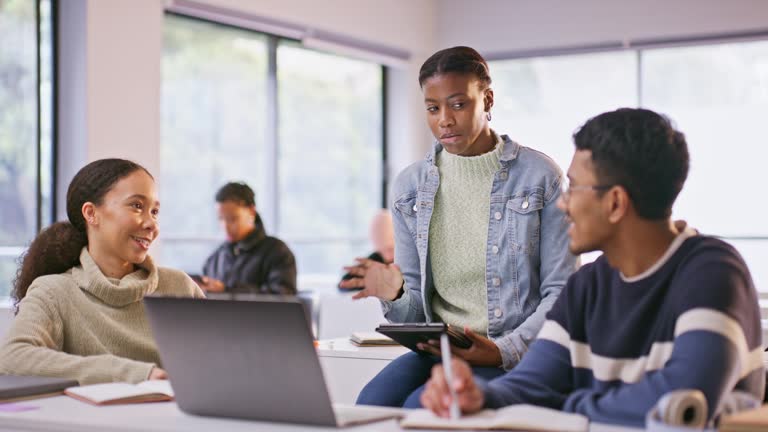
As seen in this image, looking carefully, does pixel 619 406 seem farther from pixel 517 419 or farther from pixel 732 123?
pixel 732 123

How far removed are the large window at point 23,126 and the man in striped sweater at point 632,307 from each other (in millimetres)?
3763

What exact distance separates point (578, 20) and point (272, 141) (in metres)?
2.38

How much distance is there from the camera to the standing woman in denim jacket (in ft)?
8.36

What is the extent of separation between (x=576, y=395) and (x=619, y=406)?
121 millimetres

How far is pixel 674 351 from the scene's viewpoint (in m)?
1.66

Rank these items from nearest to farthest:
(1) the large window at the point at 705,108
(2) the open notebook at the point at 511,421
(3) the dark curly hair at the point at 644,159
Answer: (2) the open notebook at the point at 511,421 < (3) the dark curly hair at the point at 644,159 < (1) the large window at the point at 705,108

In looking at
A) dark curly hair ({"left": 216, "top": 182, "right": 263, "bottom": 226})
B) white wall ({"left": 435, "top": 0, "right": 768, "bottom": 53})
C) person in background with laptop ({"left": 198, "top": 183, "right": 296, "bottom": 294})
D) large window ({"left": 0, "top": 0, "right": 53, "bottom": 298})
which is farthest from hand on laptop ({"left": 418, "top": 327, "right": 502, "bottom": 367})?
white wall ({"left": 435, "top": 0, "right": 768, "bottom": 53})

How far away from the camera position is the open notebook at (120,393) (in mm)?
1884

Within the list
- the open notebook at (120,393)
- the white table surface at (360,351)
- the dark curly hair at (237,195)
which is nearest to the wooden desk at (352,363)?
the white table surface at (360,351)

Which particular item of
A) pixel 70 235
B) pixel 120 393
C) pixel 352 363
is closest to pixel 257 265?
pixel 352 363

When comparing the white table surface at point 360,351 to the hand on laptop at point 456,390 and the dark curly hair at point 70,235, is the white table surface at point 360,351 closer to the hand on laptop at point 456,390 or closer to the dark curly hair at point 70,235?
the dark curly hair at point 70,235

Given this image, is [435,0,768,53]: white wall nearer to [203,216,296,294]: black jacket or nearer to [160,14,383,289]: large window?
[160,14,383,289]: large window

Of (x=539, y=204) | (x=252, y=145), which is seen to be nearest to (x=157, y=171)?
(x=252, y=145)

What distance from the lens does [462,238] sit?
2.70 metres
